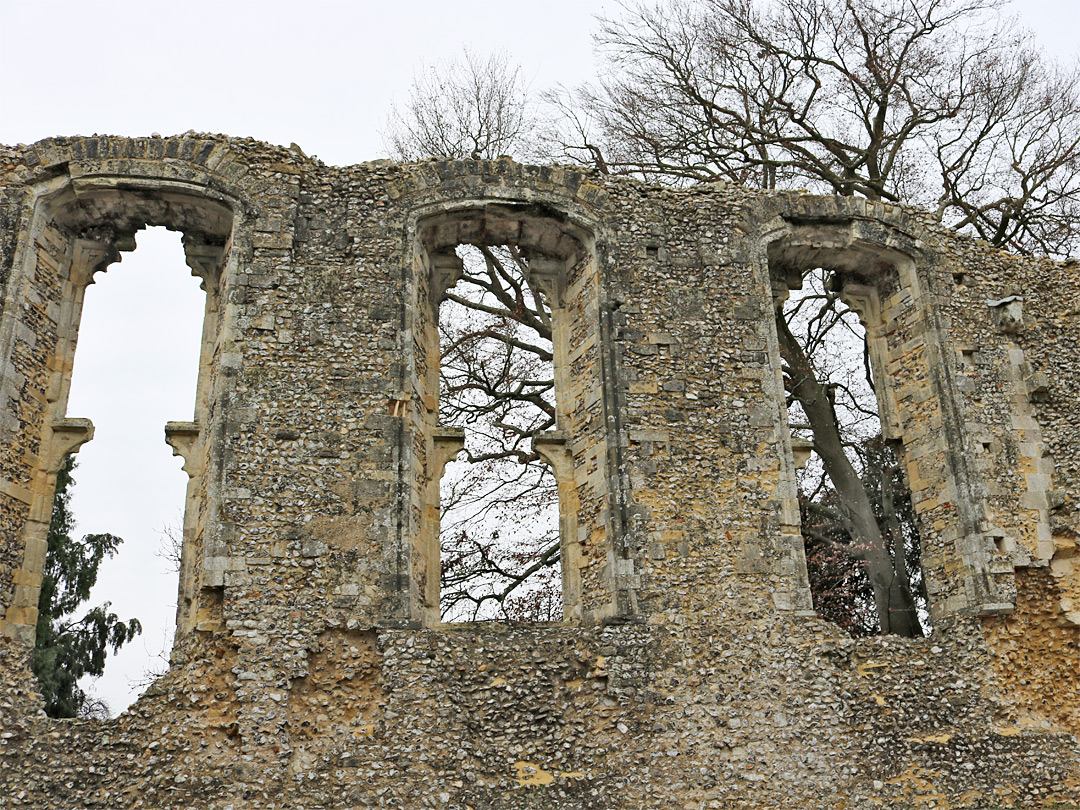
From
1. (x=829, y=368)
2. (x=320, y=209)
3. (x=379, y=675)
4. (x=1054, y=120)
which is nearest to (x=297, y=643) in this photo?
(x=379, y=675)

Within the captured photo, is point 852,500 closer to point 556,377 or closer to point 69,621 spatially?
point 556,377

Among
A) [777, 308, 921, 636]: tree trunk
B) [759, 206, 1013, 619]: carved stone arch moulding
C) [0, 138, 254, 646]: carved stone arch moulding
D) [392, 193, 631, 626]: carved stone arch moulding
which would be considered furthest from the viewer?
[777, 308, 921, 636]: tree trunk

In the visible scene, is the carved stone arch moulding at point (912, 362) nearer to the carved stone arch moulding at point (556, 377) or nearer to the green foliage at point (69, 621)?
the carved stone arch moulding at point (556, 377)

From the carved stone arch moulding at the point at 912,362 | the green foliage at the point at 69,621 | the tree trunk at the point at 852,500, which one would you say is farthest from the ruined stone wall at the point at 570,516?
the green foliage at the point at 69,621

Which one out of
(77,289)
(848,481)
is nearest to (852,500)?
(848,481)

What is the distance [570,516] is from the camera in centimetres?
930

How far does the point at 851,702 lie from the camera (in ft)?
28.2

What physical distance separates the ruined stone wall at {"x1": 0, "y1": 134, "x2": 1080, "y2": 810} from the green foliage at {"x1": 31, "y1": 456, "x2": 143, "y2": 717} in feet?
19.2

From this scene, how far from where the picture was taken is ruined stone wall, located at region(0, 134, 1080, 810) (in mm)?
7914

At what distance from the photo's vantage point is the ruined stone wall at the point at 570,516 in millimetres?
7914

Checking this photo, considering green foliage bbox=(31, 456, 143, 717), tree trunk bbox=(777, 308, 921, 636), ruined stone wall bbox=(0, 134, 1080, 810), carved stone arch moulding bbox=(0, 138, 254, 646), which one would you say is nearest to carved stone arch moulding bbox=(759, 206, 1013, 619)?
ruined stone wall bbox=(0, 134, 1080, 810)

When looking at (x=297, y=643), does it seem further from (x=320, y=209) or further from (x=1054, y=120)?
(x=1054, y=120)

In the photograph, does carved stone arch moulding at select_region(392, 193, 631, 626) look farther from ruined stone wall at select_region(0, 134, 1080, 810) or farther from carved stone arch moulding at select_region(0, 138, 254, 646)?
carved stone arch moulding at select_region(0, 138, 254, 646)

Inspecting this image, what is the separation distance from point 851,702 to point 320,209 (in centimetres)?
658
